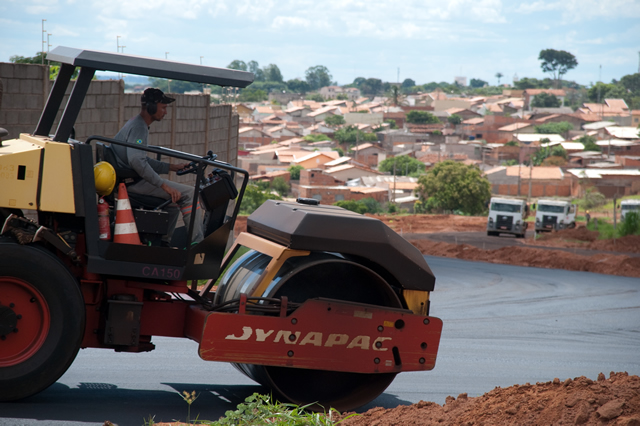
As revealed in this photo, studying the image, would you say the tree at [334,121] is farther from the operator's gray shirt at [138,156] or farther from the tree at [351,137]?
the operator's gray shirt at [138,156]

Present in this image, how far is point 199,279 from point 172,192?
2.18 feet

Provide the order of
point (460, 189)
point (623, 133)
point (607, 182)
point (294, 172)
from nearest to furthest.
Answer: point (460, 189)
point (607, 182)
point (294, 172)
point (623, 133)

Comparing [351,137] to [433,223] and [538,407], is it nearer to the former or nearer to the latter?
[433,223]

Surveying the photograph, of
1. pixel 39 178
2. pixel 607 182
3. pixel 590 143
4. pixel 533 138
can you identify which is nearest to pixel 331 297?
pixel 39 178

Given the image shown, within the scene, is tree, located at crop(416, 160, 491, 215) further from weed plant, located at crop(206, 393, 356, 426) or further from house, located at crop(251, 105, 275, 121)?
house, located at crop(251, 105, 275, 121)

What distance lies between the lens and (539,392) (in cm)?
451

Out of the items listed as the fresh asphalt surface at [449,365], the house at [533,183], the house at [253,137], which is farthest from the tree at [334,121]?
the fresh asphalt surface at [449,365]

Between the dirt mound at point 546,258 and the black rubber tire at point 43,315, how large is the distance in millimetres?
18651

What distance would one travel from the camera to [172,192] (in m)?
4.95

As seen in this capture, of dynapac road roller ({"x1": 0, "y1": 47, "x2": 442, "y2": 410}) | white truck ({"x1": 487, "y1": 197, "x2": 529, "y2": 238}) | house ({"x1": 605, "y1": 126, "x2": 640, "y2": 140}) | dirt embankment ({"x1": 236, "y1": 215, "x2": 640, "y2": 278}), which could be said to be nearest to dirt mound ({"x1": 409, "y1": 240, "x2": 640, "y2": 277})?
dirt embankment ({"x1": 236, "y1": 215, "x2": 640, "y2": 278})

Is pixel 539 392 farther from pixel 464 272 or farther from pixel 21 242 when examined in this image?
pixel 464 272

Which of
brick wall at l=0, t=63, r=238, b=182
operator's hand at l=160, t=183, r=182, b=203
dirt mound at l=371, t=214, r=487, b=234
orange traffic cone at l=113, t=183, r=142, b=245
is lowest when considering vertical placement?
dirt mound at l=371, t=214, r=487, b=234

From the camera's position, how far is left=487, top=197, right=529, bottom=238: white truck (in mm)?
36781

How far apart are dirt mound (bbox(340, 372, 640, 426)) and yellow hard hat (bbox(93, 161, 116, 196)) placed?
2232mm
